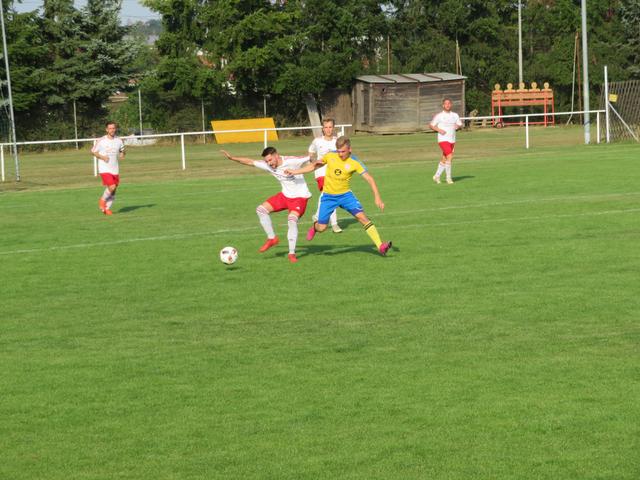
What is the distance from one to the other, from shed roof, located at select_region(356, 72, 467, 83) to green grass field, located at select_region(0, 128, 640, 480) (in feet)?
134

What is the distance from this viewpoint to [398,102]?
6300 centimetres

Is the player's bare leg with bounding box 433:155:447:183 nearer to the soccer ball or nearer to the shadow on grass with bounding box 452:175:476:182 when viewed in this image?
the shadow on grass with bounding box 452:175:476:182

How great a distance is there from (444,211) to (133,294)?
367 inches

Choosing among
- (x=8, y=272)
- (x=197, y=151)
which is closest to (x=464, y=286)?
(x=8, y=272)

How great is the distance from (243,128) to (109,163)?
3670cm

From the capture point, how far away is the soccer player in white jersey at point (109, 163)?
956 inches

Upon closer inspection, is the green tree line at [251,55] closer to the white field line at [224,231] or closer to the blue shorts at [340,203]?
the white field line at [224,231]

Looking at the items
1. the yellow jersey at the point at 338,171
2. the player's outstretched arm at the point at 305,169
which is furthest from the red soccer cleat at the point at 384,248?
the player's outstretched arm at the point at 305,169

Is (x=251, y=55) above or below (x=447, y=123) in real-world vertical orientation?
above

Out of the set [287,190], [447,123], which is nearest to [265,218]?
[287,190]

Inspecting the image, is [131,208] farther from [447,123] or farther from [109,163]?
[447,123]

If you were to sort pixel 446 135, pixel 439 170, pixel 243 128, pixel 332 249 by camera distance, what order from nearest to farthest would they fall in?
1. pixel 332 249
2. pixel 446 135
3. pixel 439 170
4. pixel 243 128

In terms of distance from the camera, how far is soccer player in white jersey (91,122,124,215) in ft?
79.6

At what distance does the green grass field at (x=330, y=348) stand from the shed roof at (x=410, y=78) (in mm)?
40961
